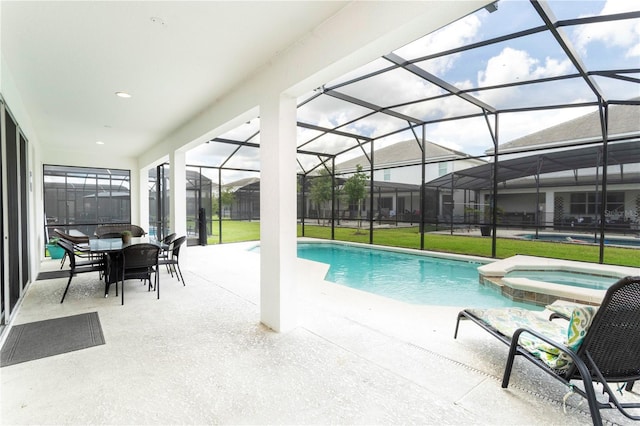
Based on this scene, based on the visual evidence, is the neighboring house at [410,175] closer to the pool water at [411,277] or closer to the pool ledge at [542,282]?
the pool water at [411,277]

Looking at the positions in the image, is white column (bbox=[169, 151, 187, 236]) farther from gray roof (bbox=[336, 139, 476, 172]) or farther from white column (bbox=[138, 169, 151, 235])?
gray roof (bbox=[336, 139, 476, 172])

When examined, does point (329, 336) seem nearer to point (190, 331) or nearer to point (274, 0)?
point (190, 331)

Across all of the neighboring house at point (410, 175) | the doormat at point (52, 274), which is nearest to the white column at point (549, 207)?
the neighboring house at point (410, 175)

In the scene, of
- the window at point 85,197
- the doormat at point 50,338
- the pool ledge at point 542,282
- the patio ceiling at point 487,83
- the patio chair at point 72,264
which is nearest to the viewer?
the doormat at point 50,338

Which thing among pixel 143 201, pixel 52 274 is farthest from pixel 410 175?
pixel 52 274

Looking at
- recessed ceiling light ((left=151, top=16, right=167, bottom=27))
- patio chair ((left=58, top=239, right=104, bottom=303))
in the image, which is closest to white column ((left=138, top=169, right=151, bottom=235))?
patio chair ((left=58, top=239, right=104, bottom=303))

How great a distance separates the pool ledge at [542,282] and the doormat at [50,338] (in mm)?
5857

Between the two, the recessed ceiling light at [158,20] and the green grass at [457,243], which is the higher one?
the recessed ceiling light at [158,20]

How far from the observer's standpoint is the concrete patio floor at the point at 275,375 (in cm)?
177

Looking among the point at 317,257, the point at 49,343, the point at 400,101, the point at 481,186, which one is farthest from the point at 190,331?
the point at 481,186

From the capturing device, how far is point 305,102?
6020 millimetres

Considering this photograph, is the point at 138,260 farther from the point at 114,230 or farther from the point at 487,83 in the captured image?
the point at 487,83

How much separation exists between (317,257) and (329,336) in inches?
256

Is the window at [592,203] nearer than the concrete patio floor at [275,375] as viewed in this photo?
No
